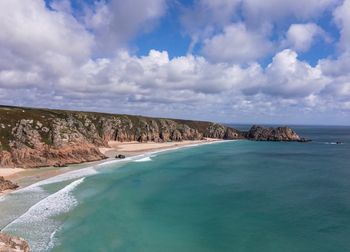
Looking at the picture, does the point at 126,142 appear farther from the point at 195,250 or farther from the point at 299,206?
the point at 195,250

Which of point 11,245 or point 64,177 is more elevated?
point 11,245

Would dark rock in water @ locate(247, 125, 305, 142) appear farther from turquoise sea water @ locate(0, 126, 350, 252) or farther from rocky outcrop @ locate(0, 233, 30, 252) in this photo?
rocky outcrop @ locate(0, 233, 30, 252)

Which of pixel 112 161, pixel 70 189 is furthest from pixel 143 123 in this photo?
pixel 70 189

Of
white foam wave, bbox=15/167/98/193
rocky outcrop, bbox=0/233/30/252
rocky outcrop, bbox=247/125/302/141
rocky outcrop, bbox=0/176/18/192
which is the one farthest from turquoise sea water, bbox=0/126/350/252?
rocky outcrop, bbox=247/125/302/141

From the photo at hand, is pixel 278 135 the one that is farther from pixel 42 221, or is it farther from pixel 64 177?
pixel 42 221

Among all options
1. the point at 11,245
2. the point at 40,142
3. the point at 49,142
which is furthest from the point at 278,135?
the point at 11,245
